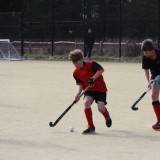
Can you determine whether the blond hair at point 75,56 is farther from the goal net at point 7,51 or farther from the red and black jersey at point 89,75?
the goal net at point 7,51

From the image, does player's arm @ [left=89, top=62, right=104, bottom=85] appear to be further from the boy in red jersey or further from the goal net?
the goal net

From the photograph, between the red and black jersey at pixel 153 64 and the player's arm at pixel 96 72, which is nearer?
the player's arm at pixel 96 72

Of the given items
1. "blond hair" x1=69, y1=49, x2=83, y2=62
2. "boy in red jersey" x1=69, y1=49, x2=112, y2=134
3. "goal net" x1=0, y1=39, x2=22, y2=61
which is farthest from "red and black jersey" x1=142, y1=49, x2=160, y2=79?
"goal net" x1=0, y1=39, x2=22, y2=61

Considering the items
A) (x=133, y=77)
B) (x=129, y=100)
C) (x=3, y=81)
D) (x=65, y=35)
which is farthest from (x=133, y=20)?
(x=129, y=100)

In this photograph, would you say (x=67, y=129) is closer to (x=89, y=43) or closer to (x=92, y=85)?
(x=92, y=85)

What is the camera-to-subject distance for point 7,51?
3100cm

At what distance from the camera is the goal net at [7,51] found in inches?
1209

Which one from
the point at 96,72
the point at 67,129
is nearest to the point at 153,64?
the point at 96,72

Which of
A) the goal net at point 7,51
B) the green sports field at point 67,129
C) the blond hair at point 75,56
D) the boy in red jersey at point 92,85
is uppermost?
the blond hair at point 75,56

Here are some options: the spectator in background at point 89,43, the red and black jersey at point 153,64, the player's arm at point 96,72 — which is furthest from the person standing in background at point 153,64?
the spectator in background at point 89,43

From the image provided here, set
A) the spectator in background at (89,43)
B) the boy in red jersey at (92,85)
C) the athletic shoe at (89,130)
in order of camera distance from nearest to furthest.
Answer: the athletic shoe at (89,130) → the boy in red jersey at (92,85) → the spectator in background at (89,43)

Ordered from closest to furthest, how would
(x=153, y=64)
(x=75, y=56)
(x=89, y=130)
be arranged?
(x=89, y=130) < (x=75, y=56) < (x=153, y=64)

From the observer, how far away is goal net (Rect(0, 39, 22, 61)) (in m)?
30.7

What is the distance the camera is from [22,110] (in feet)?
33.0
